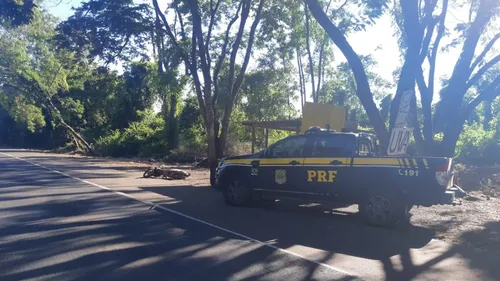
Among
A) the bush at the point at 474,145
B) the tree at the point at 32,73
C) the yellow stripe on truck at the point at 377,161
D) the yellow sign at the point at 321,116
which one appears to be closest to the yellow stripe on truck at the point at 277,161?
the yellow stripe on truck at the point at 377,161

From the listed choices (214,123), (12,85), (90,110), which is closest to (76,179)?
(214,123)

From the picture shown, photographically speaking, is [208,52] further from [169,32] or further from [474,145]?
[474,145]

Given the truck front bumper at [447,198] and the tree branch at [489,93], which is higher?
the tree branch at [489,93]

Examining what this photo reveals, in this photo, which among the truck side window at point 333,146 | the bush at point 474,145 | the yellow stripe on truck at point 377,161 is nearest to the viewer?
the yellow stripe on truck at point 377,161

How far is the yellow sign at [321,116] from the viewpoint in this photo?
17.8 metres

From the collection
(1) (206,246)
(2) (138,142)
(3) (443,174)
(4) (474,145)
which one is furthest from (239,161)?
(2) (138,142)

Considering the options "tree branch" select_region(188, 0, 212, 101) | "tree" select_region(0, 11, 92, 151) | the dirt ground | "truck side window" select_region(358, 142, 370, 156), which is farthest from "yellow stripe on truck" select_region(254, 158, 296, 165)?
"tree" select_region(0, 11, 92, 151)

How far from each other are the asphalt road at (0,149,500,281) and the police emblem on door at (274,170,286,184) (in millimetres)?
744

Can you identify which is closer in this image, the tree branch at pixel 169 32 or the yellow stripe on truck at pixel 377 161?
the yellow stripe on truck at pixel 377 161

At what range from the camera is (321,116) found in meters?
17.8

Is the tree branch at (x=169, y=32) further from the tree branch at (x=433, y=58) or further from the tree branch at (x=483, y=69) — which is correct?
the tree branch at (x=483, y=69)

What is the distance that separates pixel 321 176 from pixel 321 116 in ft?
24.7

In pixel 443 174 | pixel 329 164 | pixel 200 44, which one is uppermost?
pixel 200 44

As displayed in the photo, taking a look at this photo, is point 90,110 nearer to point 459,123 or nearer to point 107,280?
point 459,123
